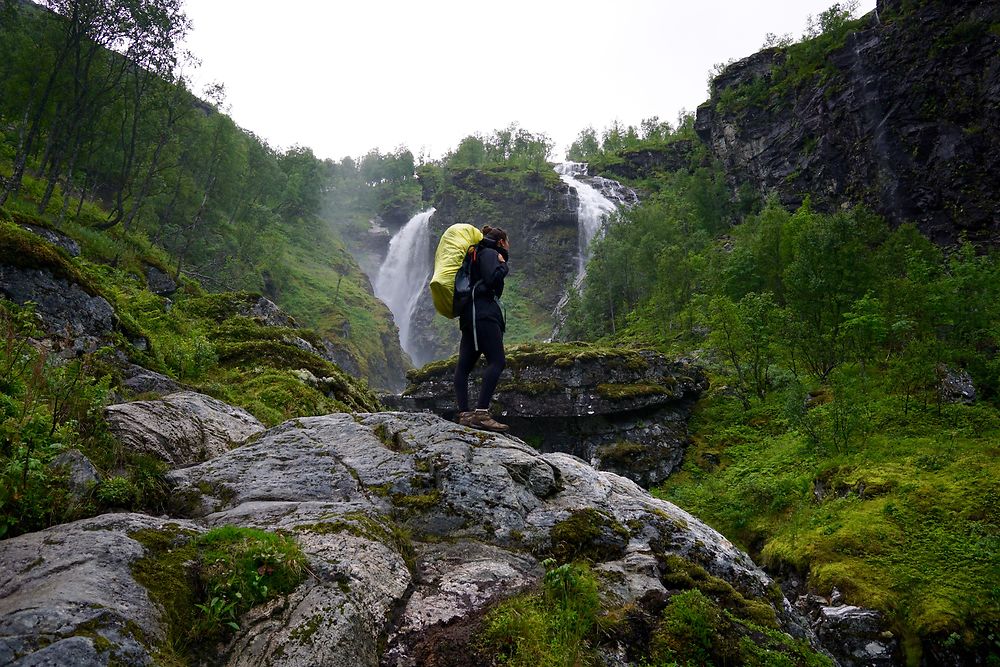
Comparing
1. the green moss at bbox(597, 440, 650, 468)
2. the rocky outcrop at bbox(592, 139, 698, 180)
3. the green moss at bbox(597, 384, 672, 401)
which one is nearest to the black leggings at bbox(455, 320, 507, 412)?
the green moss at bbox(597, 440, 650, 468)

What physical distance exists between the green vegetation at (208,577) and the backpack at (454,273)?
3315 mm

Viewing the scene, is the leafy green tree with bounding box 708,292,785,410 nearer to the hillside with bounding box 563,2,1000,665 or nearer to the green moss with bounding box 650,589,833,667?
the hillside with bounding box 563,2,1000,665

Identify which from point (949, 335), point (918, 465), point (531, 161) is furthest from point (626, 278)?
point (531, 161)

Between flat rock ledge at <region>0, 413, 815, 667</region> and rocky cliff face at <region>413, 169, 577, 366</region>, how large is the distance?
49.2 m

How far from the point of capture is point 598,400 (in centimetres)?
1802

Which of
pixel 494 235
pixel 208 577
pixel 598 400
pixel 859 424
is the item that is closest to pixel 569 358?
pixel 598 400

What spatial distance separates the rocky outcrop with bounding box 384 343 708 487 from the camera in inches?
699

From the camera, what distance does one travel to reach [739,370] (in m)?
17.5

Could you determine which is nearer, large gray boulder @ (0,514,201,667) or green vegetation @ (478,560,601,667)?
large gray boulder @ (0,514,201,667)

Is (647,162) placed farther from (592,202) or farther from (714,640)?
(714,640)

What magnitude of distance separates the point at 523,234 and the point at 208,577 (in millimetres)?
64374

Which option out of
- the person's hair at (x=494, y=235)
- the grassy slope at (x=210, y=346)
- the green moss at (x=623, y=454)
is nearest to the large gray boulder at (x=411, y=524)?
the person's hair at (x=494, y=235)

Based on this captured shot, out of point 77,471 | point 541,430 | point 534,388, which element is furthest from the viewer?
point 541,430

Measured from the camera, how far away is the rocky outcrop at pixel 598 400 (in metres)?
17.8
